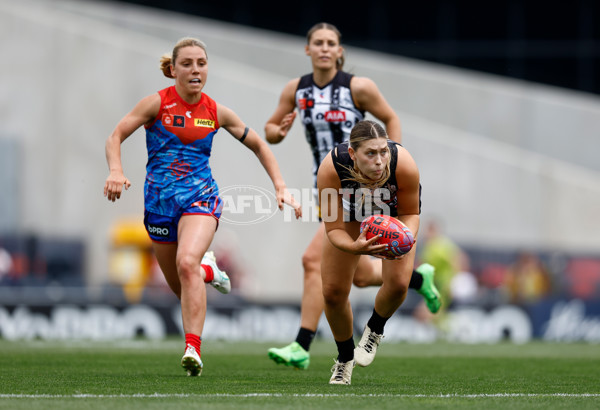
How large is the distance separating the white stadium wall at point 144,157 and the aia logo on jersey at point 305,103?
1295cm

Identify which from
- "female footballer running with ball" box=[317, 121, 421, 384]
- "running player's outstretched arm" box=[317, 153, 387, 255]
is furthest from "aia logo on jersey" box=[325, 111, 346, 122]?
"running player's outstretched arm" box=[317, 153, 387, 255]

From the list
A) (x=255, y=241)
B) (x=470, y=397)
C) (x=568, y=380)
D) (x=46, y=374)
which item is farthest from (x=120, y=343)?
(x=255, y=241)

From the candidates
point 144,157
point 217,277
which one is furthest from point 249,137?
point 144,157

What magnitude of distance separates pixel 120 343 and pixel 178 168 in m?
6.10

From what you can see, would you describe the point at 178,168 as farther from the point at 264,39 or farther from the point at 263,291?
the point at 264,39

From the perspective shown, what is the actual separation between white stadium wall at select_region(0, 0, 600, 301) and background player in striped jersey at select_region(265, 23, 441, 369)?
42.5 ft

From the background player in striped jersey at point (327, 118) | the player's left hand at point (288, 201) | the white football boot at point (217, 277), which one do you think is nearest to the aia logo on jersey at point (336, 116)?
the background player in striped jersey at point (327, 118)

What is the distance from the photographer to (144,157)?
22.2 m

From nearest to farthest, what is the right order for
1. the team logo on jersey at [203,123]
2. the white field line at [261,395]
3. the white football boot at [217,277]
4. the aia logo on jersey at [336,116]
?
the white field line at [261,395] → the team logo on jersey at [203,123] → the white football boot at [217,277] → the aia logo on jersey at [336,116]

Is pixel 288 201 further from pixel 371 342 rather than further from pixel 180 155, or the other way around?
pixel 371 342

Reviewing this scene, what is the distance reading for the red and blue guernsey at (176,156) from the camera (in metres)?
7.37

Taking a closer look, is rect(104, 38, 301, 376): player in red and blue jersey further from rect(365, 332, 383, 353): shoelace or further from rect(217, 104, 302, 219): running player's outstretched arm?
rect(365, 332, 383, 353): shoelace

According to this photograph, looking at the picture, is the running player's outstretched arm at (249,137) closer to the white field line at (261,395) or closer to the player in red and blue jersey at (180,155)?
the player in red and blue jersey at (180,155)

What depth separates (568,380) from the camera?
721 cm
